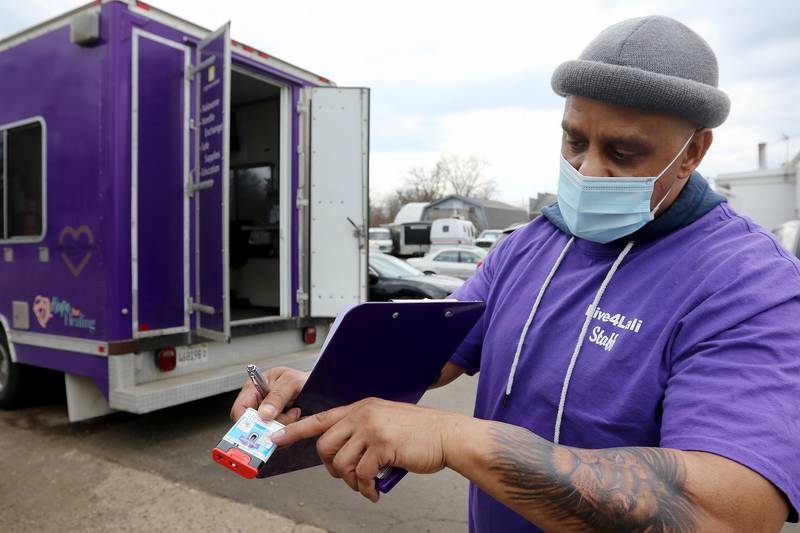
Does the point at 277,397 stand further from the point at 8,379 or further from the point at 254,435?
the point at 8,379

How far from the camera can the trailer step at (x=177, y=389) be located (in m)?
4.01

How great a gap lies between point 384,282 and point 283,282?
3.53m

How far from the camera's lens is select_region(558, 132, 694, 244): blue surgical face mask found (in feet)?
3.88

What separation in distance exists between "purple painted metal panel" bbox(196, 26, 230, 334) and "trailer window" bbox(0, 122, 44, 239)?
4.37ft

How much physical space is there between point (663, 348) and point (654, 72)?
50 centimetres

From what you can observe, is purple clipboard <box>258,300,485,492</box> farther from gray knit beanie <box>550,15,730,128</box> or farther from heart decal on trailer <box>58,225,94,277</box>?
heart decal on trailer <box>58,225,94,277</box>

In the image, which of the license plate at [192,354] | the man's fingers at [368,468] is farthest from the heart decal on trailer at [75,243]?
the man's fingers at [368,468]

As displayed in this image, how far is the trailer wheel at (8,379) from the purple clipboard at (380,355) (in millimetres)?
4978

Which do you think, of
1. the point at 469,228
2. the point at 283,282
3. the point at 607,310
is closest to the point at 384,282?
the point at 283,282

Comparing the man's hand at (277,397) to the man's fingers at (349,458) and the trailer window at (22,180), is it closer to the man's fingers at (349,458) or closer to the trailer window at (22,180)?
the man's fingers at (349,458)

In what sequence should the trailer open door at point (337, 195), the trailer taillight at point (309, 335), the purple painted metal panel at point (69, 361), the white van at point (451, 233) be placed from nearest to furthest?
the purple painted metal panel at point (69, 361)
the trailer open door at point (337, 195)
the trailer taillight at point (309, 335)
the white van at point (451, 233)

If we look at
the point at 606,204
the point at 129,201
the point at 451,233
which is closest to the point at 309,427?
the point at 606,204

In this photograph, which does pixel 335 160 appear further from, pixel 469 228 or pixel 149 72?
pixel 469 228

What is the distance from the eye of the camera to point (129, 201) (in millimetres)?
4059
